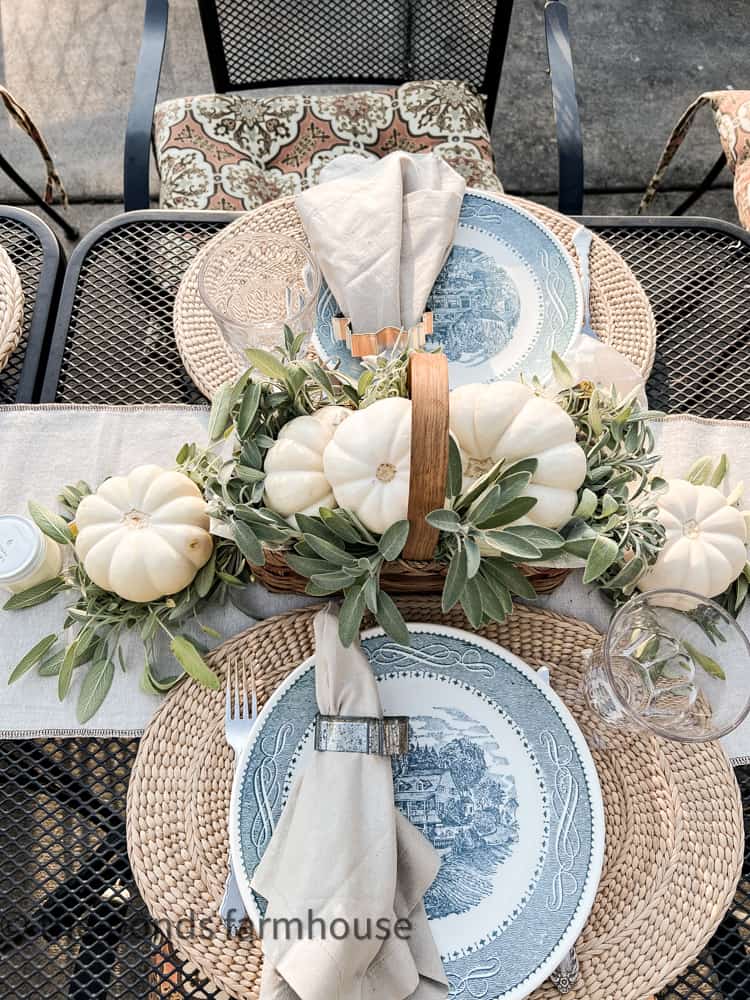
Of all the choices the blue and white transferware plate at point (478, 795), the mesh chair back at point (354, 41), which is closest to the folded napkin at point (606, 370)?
the blue and white transferware plate at point (478, 795)

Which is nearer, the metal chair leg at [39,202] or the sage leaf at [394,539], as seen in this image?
the sage leaf at [394,539]

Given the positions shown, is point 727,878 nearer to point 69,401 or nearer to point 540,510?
point 540,510

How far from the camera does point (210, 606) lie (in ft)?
2.60

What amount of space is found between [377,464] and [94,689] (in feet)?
1.19

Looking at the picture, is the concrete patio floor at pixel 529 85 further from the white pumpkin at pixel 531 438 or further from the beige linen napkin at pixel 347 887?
the beige linen napkin at pixel 347 887

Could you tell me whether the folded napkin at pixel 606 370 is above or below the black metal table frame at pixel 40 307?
above

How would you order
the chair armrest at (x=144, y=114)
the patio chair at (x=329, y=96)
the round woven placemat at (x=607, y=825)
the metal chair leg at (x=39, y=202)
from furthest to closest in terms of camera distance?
the metal chair leg at (x=39, y=202)
the patio chair at (x=329, y=96)
the chair armrest at (x=144, y=114)
the round woven placemat at (x=607, y=825)

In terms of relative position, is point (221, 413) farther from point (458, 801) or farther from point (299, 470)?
point (458, 801)

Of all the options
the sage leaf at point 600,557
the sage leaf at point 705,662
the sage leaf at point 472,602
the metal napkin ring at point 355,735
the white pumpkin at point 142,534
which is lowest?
the metal napkin ring at point 355,735

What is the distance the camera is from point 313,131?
59.4 inches

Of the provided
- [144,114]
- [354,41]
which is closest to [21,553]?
[144,114]

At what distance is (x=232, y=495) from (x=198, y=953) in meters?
0.38

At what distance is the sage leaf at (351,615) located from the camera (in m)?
0.62

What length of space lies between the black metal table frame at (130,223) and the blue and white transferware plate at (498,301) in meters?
0.17
